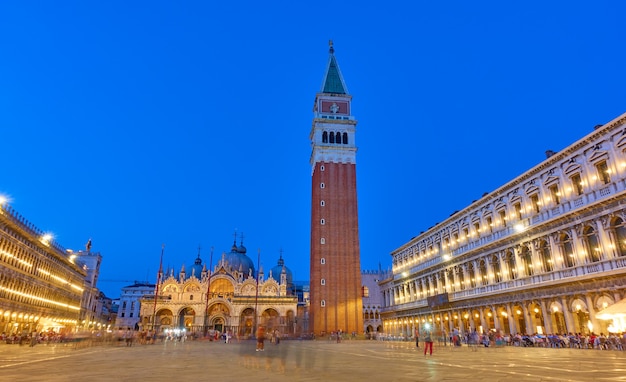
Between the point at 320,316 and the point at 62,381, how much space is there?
53709 mm

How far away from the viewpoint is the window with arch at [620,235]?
25.8 metres

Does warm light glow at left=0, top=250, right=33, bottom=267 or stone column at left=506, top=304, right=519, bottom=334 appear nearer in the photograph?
stone column at left=506, top=304, right=519, bottom=334

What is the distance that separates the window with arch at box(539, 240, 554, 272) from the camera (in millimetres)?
32562

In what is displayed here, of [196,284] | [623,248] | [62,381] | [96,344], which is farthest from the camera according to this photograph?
[196,284]

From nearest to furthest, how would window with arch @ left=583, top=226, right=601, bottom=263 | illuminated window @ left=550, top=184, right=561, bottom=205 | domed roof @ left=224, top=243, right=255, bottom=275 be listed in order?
window with arch @ left=583, top=226, right=601, bottom=263
illuminated window @ left=550, top=184, right=561, bottom=205
domed roof @ left=224, top=243, right=255, bottom=275

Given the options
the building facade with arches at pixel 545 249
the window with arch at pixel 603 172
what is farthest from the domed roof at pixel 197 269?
the window with arch at pixel 603 172

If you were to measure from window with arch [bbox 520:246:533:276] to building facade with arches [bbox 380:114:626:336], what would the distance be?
3.3 inches

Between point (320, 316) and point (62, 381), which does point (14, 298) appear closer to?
point (320, 316)

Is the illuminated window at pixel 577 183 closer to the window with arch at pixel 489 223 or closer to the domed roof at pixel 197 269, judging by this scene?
the window with arch at pixel 489 223

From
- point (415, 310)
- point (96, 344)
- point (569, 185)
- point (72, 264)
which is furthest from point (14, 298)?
point (569, 185)

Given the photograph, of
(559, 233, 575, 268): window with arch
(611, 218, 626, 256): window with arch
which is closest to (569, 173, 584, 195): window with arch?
(559, 233, 575, 268): window with arch

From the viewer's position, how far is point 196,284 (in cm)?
7638

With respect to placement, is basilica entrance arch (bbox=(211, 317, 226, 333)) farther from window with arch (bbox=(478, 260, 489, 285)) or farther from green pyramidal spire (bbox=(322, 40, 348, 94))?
window with arch (bbox=(478, 260, 489, 285))

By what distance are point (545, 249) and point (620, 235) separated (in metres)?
7.41
